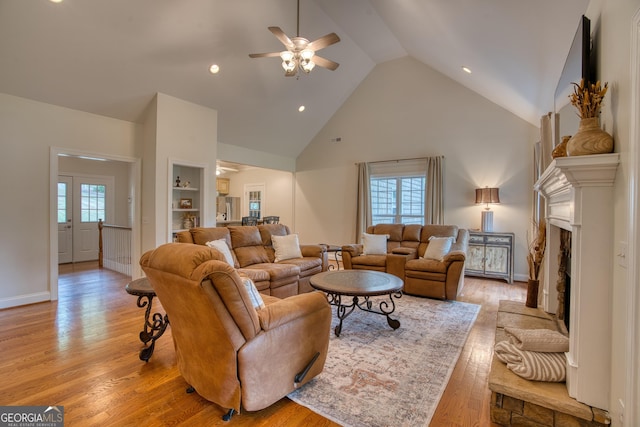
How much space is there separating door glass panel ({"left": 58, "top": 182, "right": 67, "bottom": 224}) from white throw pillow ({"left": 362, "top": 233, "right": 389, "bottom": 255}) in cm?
720

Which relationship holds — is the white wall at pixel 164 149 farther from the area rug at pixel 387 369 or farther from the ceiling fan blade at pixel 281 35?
the area rug at pixel 387 369

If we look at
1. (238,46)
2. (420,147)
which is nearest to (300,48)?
(238,46)

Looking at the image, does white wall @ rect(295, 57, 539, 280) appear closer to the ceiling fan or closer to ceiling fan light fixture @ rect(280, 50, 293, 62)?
the ceiling fan

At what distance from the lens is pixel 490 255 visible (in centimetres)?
536

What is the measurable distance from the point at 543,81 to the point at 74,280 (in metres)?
7.83

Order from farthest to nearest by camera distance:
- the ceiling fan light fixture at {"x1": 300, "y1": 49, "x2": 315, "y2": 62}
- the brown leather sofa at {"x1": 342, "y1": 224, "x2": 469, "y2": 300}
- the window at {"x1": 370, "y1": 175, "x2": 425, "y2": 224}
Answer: the window at {"x1": 370, "y1": 175, "x2": 425, "y2": 224}, the brown leather sofa at {"x1": 342, "y1": 224, "x2": 469, "y2": 300}, the ceiling fan light fixture at {"x1": 300, "y1": 49, "x2": 315, "y2": 62}

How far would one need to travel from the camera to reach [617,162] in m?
1.53

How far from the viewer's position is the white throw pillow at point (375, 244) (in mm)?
5159

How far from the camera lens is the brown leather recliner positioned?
1.59 meters

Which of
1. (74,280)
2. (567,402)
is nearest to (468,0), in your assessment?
(567,402)

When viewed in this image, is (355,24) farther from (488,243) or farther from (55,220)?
(55,220)

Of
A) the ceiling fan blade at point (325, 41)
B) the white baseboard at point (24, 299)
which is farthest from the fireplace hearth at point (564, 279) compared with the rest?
the white baseboard at point (24, 299)

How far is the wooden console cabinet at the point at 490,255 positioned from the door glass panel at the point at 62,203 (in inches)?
358

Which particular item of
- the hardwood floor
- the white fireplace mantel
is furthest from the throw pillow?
the white fireplace mantel
